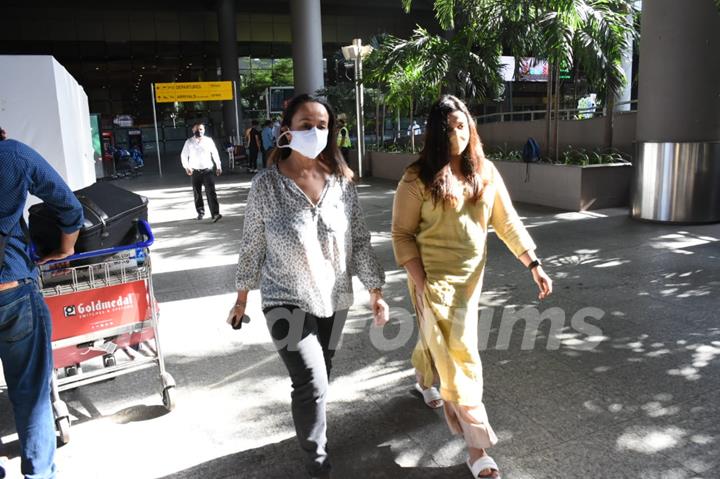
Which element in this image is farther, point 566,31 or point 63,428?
point 566,31

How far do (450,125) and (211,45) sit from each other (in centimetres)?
3974

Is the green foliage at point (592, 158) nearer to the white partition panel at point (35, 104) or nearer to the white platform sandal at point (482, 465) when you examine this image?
the white partition panel at point (35, 104)

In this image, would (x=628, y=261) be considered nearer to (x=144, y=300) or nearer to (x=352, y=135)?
(x=144, y=300)

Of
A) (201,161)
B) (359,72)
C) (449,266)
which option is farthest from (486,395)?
(359,72)

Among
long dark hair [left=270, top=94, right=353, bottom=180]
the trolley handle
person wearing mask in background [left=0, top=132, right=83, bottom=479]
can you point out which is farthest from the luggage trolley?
long dark hair [left=270, top=94, right=353, bottom=180]

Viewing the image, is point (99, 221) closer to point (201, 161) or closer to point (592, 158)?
point (201, 161)

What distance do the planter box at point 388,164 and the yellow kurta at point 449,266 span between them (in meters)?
13.6

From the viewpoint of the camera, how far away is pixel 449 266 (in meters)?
3.12

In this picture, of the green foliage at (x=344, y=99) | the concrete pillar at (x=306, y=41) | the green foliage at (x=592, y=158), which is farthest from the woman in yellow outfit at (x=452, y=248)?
the concrete pillar at (x=306, y=41)

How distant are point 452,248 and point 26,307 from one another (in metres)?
2.01

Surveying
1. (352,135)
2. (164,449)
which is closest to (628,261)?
(164,449)

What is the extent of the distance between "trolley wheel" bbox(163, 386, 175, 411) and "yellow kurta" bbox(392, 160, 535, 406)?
1.74m

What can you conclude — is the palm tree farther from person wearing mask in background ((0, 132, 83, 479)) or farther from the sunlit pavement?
person wearing mask in background ((0, 132, 83, 479))

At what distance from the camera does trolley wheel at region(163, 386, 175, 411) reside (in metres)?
3.95
